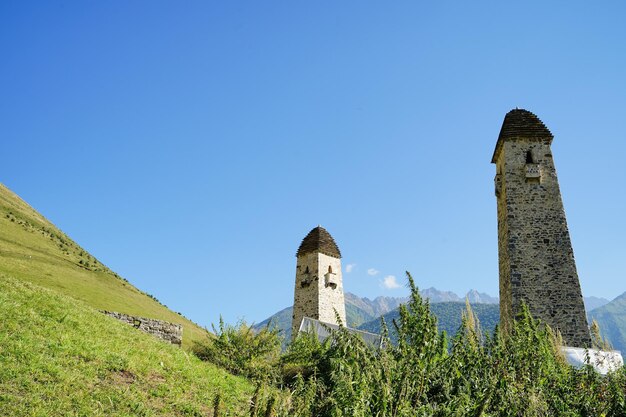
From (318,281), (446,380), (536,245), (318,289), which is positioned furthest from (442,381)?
(318,281)

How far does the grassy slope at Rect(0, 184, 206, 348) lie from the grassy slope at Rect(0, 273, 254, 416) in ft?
42.7

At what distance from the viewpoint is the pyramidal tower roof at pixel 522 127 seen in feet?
67.8

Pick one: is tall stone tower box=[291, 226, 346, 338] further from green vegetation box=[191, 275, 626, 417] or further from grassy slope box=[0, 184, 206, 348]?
green vegetation box=[191, 275, 626, 417]

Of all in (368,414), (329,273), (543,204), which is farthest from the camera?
(329,273)

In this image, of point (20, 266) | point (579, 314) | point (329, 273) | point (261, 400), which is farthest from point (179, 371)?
point (20, 266)

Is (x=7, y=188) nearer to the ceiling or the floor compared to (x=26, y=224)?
nearer to the ceiling

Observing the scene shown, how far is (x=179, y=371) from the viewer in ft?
32.5

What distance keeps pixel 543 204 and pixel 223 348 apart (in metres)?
14.3

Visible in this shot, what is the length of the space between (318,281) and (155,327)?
13046mm

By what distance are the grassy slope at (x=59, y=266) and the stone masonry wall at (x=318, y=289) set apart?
6.43 metres

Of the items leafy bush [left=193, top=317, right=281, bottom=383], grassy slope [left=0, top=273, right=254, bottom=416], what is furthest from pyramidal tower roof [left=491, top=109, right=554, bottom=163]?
grassy slope [left=0, top=273, right=254, bottom=416]

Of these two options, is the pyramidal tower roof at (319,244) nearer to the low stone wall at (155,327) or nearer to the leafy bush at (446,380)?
the low stone wall at (155,327)

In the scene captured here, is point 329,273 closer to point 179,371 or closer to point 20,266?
point 179,371

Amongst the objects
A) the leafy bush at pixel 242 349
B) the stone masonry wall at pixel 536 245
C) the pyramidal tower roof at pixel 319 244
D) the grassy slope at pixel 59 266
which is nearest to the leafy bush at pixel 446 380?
the leafy bush at pixel 242 349
